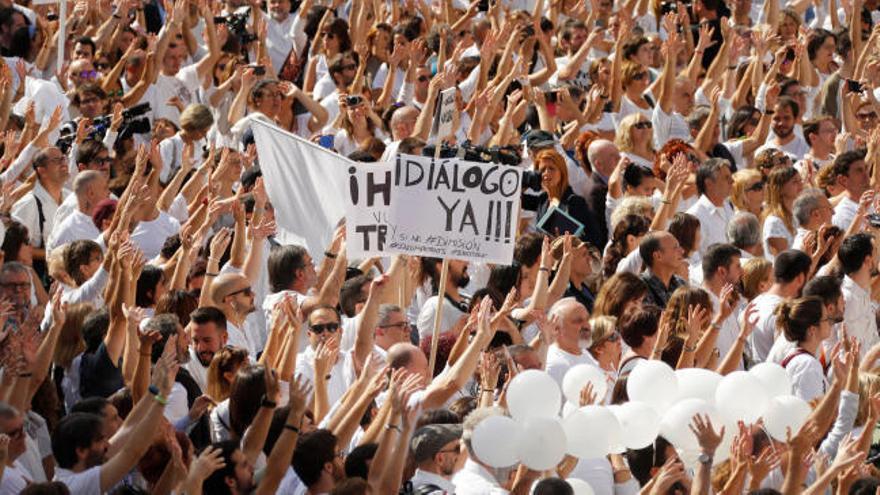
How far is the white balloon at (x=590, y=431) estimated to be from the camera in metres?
7.77

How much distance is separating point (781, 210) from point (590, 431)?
4.79 meters

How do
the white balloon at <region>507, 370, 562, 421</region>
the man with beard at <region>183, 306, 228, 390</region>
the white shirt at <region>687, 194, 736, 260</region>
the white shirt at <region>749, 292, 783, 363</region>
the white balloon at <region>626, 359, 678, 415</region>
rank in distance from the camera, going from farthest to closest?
1. the white shirt at <region>687, 194, 736, 260</region>
2. the white shirt at <region>749, 292, 783, 363</region>
3. the man with beard at <region>183, 306, 228, 390</region>
4. the white balloon at <region>626, 359, 678, 415</region>
5. the white balloon at <region>507, 370, 562, 421</region>

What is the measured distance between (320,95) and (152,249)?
378 centimetres

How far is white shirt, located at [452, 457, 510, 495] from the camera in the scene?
7.59 metres

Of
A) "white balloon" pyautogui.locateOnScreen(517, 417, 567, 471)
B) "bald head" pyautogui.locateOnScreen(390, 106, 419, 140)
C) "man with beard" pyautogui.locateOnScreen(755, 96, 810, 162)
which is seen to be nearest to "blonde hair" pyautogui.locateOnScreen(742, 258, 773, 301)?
"bald head" pyautogui.locateOnScreen(390, 106, 419, 140)

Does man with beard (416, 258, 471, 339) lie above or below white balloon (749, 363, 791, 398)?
below

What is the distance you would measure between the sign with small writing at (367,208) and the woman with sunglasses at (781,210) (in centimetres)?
301

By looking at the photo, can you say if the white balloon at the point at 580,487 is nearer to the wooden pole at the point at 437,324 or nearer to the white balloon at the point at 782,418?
the white balloon at the point at 782,418

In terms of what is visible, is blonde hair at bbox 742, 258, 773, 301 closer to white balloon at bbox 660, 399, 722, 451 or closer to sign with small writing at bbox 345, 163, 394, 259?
sign with small writing at bbox 345, 163, 394, 259

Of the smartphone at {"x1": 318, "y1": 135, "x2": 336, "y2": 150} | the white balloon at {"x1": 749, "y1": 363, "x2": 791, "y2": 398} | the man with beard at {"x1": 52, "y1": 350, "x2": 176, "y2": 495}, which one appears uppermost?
the white balloon at {"x1": 749, "y1": 363, "x2": 791, "y2": 398}

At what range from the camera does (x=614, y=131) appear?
14594 millimetres

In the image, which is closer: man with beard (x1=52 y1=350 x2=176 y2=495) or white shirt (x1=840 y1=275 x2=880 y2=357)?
man with beard (x1=52 y1=350 x2=176 y2=495)

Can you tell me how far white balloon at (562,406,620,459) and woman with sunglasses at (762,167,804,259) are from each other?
178 inches

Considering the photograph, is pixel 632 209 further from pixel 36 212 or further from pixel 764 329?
pixel 36 212
